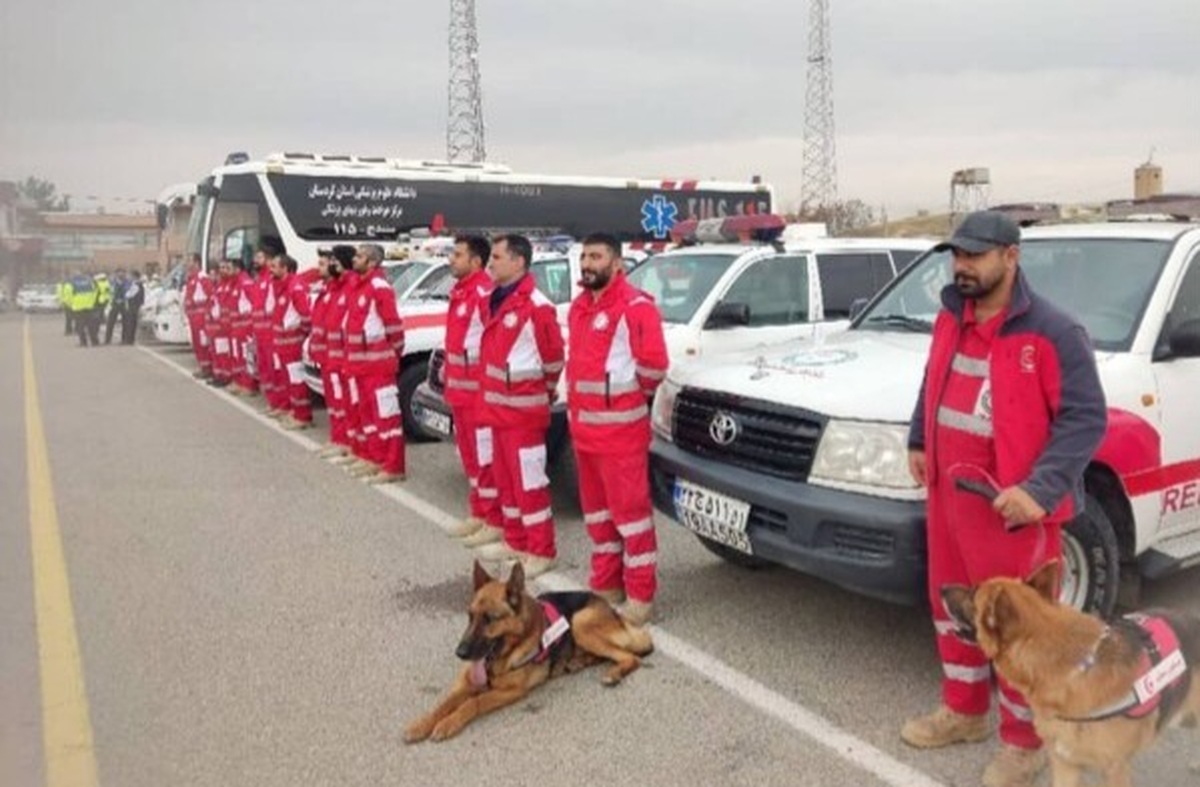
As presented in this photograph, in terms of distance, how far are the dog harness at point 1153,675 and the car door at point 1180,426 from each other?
1402 mm

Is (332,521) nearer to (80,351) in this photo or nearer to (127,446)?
(127,446)

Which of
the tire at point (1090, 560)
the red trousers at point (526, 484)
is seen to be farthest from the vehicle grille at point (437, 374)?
the tire at point (1090, 560)

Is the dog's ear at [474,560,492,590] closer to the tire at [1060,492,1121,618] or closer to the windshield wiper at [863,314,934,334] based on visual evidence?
the tire at [1060,492,1121,618]

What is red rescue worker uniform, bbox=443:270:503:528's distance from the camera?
576 cm

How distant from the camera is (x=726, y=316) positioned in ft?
23.3

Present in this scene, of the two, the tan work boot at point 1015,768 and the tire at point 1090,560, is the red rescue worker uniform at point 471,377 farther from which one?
the tan work boot at point 1015,768

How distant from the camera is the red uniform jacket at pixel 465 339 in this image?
575 cm

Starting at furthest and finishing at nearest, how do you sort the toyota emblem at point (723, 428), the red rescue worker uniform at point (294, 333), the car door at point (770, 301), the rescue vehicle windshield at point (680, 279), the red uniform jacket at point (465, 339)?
1. the red rescue worker uniform at point (294, 333)
2. the rescue vehicle windshield at point (680, 279)
3. the car door at point (770, 301)
4. the red uniform jacket at point (465, 339)
5. the toyota emblem at point (723, 428)

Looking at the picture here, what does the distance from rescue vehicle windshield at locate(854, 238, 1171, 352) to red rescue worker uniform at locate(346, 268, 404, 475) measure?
12.6 feet

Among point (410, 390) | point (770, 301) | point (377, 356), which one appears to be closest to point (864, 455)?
point (770, 301)

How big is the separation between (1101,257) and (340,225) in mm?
14503

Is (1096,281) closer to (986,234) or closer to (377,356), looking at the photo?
(986,234)

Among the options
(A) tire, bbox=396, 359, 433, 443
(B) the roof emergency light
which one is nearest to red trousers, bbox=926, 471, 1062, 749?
(B) the roof emergency light

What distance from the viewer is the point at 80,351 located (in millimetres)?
20625
